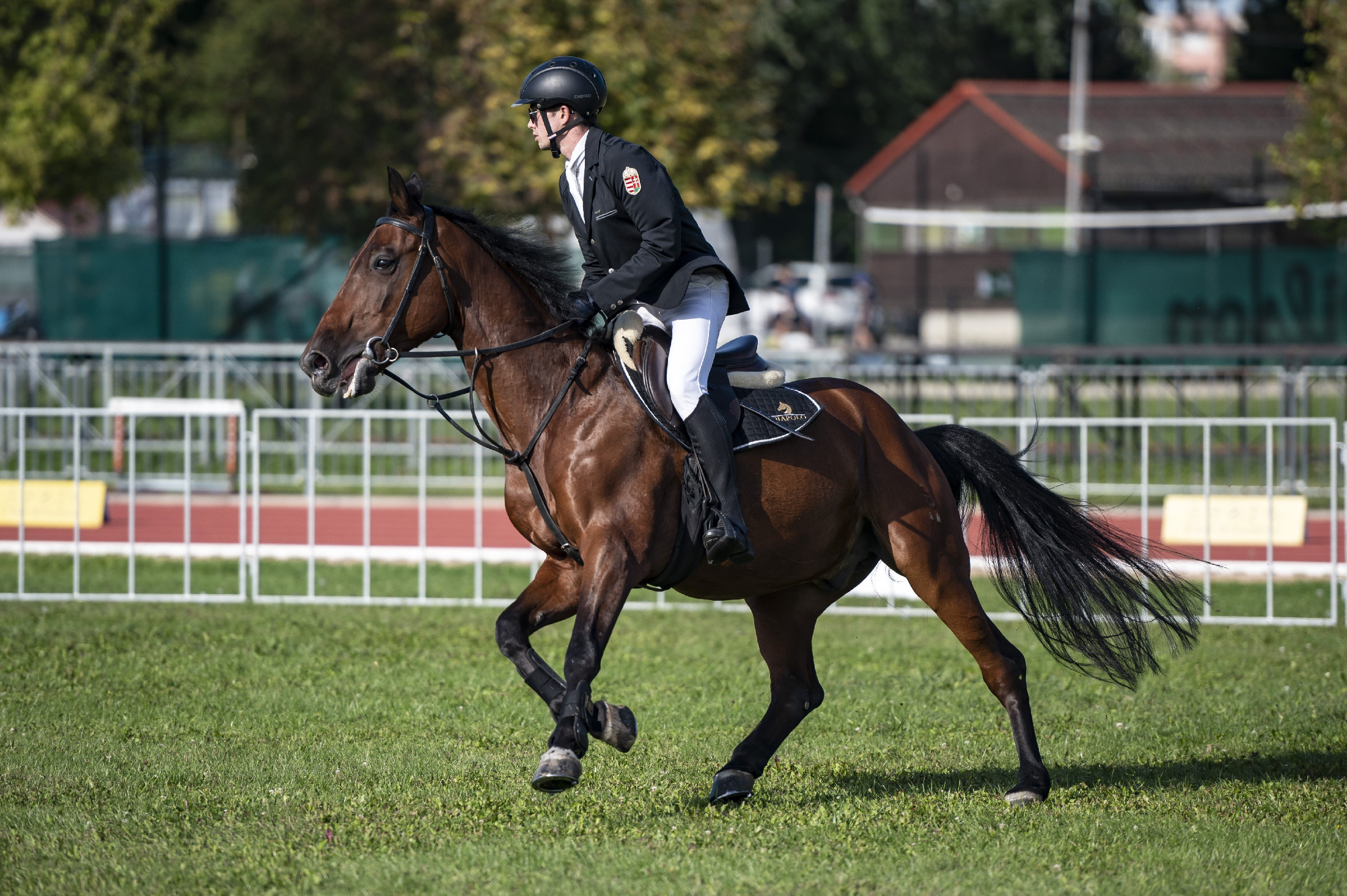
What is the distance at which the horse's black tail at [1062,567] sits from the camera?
6410mm

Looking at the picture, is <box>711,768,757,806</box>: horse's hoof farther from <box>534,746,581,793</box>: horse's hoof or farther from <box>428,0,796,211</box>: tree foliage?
<box>428,0,796,211</box>: tree foliage

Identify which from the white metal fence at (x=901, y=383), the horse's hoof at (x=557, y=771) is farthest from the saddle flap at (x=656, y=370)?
the white metal fence at (x=901, y=383)

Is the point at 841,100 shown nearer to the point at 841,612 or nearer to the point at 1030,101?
the point at 1030,101

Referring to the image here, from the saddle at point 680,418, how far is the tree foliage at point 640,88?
11.7 m

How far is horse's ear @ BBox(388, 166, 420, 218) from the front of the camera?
548 centimetres

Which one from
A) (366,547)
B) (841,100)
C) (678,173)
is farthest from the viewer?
(841,100)

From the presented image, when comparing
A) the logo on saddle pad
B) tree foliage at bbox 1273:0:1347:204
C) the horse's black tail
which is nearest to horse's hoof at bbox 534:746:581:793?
the logo on saddle pad

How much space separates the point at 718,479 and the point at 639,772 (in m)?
1.63

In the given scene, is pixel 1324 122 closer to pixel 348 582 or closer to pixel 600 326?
pixel 348 582

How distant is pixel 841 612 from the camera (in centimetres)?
1105

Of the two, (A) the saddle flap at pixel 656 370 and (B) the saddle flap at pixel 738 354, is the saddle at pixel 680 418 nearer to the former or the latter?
(A) the saddle flap at pixel 656 370

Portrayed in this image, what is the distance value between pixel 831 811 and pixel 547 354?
7.12ft

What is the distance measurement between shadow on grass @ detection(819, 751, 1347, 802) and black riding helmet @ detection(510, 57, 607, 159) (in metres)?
3.02

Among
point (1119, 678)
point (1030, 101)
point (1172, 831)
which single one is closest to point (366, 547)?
point (1119, 678)
